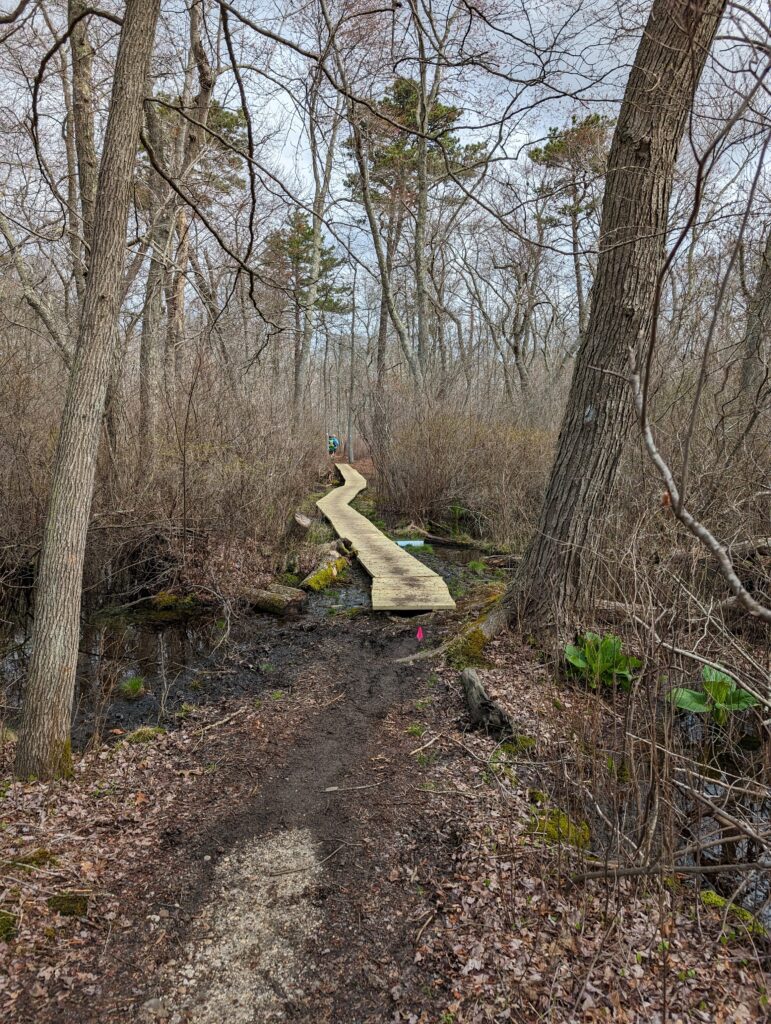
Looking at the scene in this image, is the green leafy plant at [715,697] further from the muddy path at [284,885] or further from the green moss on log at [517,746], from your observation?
the muddy path at [284,885]

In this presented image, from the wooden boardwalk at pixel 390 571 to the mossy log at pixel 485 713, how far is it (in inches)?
107

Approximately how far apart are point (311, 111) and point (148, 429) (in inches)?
188

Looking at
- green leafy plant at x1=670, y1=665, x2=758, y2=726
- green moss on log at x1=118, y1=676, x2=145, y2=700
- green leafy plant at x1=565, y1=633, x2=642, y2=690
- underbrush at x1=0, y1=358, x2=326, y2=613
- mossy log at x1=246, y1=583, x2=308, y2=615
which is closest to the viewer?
green leafy plant at x1=670, y1=665, x2=758, y2=726

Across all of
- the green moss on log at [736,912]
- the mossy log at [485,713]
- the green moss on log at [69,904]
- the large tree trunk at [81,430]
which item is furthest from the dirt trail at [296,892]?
the green moss on log at [736,912]

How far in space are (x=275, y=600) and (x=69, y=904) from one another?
201 inches

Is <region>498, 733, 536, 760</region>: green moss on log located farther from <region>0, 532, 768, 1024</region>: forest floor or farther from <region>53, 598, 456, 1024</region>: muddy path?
<region>53, 598, 456, 1024</region>: muddy path

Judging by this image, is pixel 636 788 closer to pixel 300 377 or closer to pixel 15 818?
pixel 15 818

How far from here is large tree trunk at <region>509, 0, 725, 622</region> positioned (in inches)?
163

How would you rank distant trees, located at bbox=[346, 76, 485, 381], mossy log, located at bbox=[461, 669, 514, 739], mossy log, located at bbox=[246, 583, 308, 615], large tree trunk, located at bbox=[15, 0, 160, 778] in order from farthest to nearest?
distant trees, located at bbox=[346, 76, 485, 381] → mossy log, located at bbox=[246, 583, 308, 615] → mossy log, located at bbox=[461, 669, 514, 739] → large tree trunk, located at bbox=[15, 0, 160, 778]

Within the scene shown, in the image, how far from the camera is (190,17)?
9.41 meters

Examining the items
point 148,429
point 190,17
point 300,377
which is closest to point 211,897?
Answer: point 148,429

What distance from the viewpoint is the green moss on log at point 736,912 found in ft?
8.04

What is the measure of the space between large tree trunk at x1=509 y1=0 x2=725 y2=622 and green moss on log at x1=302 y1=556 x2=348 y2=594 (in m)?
3.91

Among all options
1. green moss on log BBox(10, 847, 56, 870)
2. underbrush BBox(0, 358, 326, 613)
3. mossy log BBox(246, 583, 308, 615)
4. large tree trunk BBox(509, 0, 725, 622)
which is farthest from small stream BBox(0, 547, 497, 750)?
large tree trunk BBox(509, 0, 725, 622)
